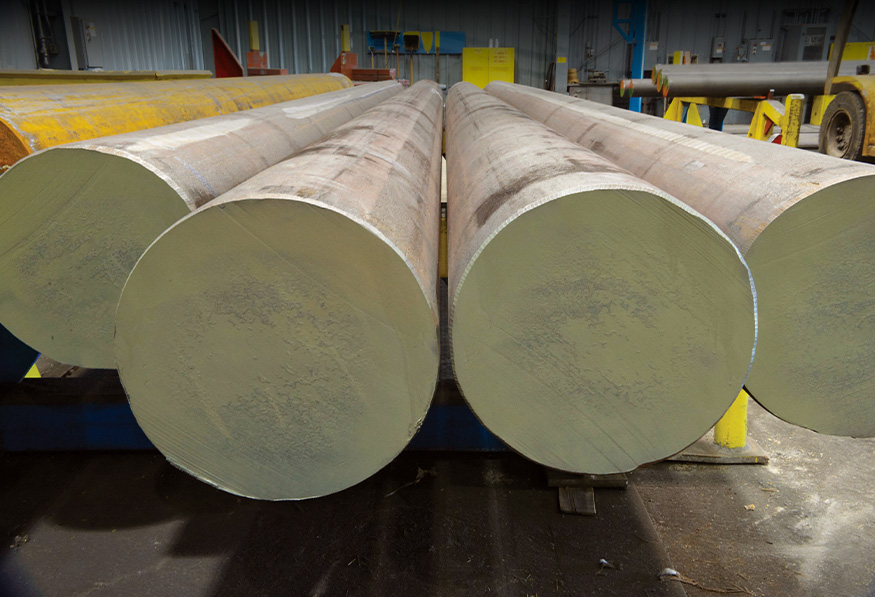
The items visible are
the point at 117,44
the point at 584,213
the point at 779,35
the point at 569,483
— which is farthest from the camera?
the point at 779,35

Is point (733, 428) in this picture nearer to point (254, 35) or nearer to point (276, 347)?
point (276, 347)

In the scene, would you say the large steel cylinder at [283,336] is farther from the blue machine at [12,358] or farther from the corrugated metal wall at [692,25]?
the corrugated metal wall at [692,25]

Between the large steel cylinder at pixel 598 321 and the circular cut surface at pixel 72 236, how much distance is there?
2.09ft

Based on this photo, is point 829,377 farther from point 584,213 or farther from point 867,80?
point 867,80

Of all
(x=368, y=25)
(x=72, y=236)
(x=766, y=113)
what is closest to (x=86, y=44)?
(x=368, y=25)

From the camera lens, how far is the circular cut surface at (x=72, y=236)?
1002 mm

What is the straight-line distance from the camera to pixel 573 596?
4.78 feet

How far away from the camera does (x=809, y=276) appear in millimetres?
889

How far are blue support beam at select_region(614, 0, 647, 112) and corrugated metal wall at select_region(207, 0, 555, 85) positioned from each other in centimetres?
125

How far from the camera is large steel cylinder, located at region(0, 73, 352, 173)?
1.29 metres

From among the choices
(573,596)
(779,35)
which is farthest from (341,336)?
(779,35)

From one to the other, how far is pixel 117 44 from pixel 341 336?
26.2 ft

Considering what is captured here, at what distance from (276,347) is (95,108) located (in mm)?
1303

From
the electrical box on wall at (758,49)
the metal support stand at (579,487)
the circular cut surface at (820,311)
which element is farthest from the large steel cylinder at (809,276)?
the electrical box on wall at (758,49)
